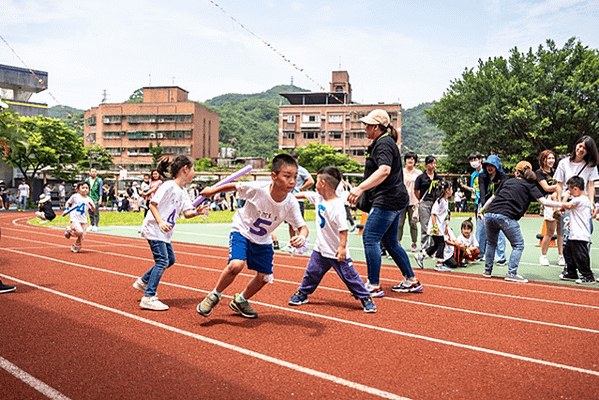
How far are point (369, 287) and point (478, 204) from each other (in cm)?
454

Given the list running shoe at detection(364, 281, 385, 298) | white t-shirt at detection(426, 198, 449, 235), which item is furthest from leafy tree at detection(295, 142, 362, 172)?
running shoe at detection(364, 281, 385, 298)

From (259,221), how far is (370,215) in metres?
1.64

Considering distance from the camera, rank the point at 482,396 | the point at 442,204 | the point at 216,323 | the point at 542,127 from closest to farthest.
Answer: the point at 482,396 < the point at 216,323 < the point at 442,204 < the point at 542,127

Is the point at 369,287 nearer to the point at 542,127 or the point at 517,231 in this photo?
the point at 517,231

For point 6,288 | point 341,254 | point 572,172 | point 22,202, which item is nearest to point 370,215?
point 341,254

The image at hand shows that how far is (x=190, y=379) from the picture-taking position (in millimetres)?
3588

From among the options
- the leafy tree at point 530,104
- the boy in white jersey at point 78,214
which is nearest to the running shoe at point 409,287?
the boy in white jersey at point 78,214

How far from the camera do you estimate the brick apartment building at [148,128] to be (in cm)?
9269

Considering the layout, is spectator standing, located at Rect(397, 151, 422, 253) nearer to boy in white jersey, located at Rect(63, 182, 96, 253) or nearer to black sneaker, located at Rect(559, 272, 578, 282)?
black sneaker, located at Rect(559, 272, 578, 282)

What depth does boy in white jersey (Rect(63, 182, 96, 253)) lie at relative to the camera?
427 inches

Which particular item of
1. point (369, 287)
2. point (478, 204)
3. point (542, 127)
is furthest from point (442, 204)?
point (542, 127)

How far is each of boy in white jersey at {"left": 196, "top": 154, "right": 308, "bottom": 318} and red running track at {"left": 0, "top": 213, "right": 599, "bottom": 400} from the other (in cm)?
48

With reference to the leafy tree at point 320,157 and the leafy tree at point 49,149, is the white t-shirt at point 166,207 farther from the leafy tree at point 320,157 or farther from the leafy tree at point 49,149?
the leafy tree at point 320,157

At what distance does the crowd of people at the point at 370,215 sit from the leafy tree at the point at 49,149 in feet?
114
